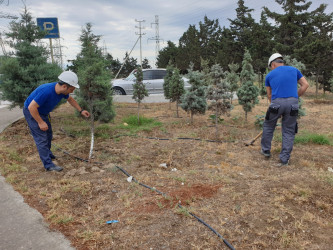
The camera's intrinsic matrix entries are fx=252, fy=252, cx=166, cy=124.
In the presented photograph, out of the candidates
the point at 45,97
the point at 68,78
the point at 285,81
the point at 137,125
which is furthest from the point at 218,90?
the point at 45,97

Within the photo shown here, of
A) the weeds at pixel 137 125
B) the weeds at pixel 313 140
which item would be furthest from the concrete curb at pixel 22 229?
the weeds at pixel 313 140

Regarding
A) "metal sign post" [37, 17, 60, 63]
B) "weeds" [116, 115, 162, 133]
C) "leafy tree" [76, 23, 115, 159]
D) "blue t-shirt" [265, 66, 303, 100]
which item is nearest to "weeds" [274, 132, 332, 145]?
"blue t-shirt" [265, 66, 303, 100]

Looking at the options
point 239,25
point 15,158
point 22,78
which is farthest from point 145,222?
point 239,25

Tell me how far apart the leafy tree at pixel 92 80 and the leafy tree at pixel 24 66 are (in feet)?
6.53

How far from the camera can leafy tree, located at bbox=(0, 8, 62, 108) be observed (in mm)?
6671

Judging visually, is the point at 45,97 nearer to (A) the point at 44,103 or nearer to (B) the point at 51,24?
(A) the point at 44,103

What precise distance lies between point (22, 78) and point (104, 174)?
14.1ft

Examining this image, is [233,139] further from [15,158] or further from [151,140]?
[15,158]

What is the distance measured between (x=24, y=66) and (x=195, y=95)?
16.0 feet

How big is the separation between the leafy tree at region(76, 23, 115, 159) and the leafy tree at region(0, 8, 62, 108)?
199cm

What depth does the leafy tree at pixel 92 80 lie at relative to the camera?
4.84 m

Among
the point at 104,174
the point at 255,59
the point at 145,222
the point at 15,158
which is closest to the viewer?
the point at 145,222

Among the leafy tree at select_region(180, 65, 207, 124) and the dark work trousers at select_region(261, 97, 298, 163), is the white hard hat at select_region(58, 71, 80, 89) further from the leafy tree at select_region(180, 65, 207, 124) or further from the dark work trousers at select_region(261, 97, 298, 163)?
the leafy tree at select_region(180, 65, 207, 124)

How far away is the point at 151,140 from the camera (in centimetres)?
646
